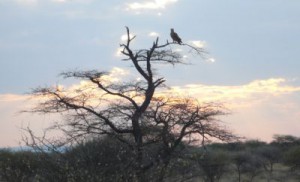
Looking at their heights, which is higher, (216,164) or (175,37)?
(175,37)

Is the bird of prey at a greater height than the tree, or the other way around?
the bird of prey

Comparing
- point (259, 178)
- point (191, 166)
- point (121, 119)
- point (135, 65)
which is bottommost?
point (259, 178)

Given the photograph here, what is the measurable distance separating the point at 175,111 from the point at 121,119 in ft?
5.21

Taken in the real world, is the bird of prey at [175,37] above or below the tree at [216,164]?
above

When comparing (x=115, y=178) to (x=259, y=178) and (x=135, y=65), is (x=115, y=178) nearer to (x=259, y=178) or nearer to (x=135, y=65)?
(x=135, y=65)

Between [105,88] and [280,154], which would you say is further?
[280,154]

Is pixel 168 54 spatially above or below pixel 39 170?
above

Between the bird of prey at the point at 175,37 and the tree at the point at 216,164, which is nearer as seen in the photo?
the bird of prey at the point at 175,37

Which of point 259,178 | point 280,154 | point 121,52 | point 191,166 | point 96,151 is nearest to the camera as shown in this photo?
point 96,151

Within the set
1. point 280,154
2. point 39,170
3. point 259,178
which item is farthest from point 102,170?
point 280,154

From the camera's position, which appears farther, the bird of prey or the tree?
the tree

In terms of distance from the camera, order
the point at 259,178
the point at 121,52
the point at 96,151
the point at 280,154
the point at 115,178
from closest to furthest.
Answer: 1. the point at 115,178
2. the point at 96,151
3. the point at 121,52
4. the point at 259,178
5. the point at 280,154

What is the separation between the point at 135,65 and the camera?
15.9 m

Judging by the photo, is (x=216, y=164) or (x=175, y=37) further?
(x=216, y=164)
